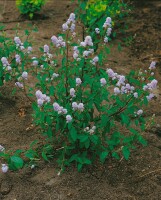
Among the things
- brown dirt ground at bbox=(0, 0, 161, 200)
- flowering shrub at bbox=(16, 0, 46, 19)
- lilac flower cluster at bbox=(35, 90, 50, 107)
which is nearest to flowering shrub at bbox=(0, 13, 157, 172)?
lilac flower cluster at bbox=(35, 90, 50, 107)

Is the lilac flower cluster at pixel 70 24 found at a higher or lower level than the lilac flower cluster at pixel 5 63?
higher

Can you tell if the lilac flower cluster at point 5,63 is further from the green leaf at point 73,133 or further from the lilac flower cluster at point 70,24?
the green leaf at point 73,133

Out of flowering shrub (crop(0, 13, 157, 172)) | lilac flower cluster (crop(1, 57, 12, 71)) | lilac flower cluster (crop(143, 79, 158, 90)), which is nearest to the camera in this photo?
lilac flower cluster (crop(143, 79, 158, 90))

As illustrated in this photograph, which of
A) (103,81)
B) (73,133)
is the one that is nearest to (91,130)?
(73,133)

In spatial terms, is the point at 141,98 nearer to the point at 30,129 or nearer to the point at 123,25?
the point at 30,129

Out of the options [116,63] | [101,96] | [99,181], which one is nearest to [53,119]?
[101,96]

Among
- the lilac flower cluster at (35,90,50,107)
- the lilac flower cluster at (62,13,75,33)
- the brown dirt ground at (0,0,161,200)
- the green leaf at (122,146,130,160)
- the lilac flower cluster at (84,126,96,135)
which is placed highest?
the lilac flower cluster at (62,13,75,33)

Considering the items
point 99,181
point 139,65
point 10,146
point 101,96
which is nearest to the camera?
point 101,96

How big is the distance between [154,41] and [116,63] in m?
0.86

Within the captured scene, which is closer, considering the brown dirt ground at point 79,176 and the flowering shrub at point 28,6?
the brown dirt ground at point 79,176

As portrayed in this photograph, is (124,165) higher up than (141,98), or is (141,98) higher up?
(141,98)

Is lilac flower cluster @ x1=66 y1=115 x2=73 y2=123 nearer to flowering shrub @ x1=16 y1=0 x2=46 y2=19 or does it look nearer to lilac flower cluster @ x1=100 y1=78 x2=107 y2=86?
lilac flower cluster @ x1=100 y1=78 x2=107 y2=86

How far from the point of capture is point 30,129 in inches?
125

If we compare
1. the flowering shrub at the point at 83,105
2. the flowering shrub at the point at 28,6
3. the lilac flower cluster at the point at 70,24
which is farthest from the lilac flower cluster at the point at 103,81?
the flowering shrub at the point at 28,6
